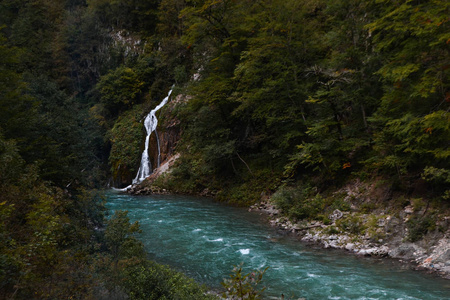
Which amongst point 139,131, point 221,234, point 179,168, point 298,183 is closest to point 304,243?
point 221,234

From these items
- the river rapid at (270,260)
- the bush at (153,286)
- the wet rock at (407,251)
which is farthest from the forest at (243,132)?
the river rapid at (270,260)

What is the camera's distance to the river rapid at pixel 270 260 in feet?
Answer: 22.1

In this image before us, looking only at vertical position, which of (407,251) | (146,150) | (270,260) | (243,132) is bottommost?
(270,260)

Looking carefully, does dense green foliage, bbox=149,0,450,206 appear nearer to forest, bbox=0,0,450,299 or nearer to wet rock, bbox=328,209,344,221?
forest, bbox=0,0,450,299

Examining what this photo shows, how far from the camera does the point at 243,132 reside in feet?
64.3

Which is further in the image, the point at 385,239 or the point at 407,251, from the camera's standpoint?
the point at 385,239

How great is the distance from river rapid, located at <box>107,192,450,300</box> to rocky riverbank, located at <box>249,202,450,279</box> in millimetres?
386

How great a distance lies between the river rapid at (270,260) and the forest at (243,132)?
1.87 meters

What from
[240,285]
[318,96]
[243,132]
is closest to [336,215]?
[318,96]

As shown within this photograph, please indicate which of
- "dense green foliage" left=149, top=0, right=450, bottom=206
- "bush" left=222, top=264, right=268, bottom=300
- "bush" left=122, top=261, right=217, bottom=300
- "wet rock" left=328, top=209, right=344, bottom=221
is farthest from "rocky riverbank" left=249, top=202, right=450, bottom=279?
"bush" left=222, top=264, right=268, bottom=300

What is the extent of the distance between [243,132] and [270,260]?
38.4ft

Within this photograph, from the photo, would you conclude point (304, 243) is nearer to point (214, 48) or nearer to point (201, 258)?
point (201, 258)

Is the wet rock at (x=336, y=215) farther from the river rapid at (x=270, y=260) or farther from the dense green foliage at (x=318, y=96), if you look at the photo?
the dense green foliage at (x=318, y=96)

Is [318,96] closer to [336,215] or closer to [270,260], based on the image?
[336,215]
